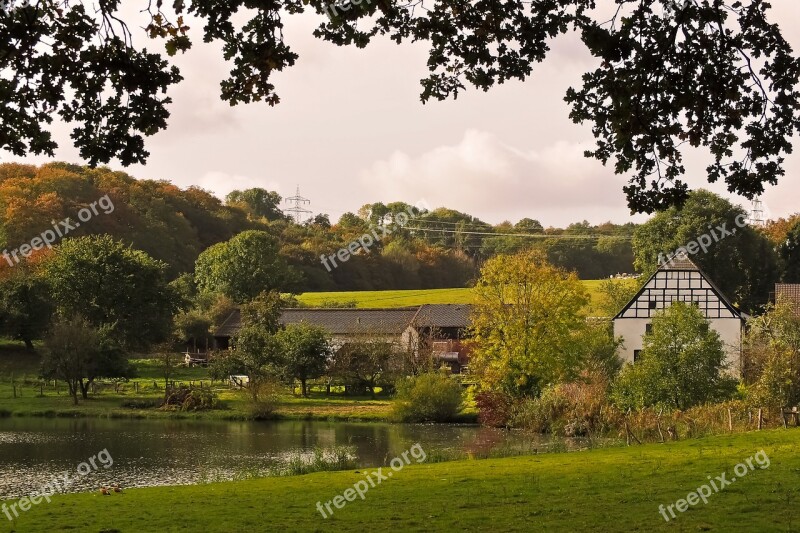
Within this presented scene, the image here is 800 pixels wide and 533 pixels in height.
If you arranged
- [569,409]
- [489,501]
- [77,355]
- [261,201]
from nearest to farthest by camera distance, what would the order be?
[489,501] < [569,409] < [77,355] < [261,201]

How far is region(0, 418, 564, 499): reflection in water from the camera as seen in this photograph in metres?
26.0

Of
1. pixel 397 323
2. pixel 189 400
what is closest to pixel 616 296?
pixel 397 323

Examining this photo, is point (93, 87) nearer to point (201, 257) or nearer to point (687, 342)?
point (687, 342)

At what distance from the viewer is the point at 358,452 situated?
106ft

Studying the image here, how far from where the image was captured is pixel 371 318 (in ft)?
243

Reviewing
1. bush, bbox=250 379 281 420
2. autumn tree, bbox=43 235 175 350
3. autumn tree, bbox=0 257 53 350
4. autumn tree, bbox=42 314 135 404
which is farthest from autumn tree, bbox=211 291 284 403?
autumn tree, bbox=0 257 53 350

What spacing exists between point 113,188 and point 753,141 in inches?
3436

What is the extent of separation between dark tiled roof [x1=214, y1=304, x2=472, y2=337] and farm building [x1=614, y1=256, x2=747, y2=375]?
55.9 ft

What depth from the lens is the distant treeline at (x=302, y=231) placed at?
271 ft

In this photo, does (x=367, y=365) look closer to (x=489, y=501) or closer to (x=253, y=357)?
(x=253, y=357)

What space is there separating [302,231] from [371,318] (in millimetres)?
39564

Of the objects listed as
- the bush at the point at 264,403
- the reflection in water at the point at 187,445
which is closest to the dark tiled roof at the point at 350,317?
the bush at the point at 264,403

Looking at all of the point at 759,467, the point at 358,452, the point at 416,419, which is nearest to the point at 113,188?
the point at 416,419

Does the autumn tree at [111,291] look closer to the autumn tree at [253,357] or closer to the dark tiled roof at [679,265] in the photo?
the autumn tree at [253,357]
